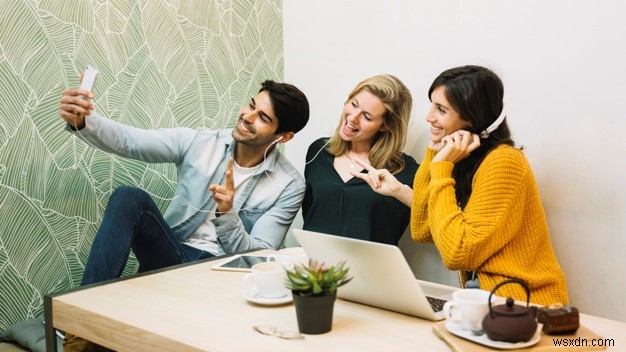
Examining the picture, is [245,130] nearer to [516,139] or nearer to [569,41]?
[516,139]

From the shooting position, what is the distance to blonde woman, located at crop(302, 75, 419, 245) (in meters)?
2.18

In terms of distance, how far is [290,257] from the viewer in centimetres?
150

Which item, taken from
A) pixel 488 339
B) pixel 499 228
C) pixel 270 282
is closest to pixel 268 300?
pixel 270 282

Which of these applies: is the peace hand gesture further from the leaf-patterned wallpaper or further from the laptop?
the laptop

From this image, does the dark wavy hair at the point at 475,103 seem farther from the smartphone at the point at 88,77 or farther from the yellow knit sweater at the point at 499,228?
the smartphone at the point at 88,77

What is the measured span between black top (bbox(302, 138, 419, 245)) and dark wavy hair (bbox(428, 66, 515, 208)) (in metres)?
0.42

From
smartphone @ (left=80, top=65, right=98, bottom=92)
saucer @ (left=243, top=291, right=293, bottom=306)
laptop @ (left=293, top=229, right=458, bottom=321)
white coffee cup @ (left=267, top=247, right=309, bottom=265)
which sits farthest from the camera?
smartphone @ (left=80, top=65, right=98, bottom=92)

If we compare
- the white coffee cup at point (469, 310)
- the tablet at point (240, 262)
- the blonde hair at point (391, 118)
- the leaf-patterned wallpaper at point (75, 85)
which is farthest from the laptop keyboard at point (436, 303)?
the leaf-patterned wallpaper at point (75, 85)

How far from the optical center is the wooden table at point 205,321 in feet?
3.23

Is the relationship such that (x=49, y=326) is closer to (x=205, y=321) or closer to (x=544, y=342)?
(x=205, y=321)

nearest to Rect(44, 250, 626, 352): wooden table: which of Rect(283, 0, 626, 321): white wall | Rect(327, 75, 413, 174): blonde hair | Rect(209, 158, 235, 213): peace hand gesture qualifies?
Rect(209, 158, 235, 213): peace hand gesture

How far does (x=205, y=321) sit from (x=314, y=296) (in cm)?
23

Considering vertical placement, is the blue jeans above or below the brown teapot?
below

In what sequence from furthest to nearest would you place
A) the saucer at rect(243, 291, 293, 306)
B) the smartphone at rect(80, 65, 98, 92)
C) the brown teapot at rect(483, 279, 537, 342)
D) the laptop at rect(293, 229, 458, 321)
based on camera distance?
the smartphone at rect(80, 65, 98, 92) → the saucer at rect(243, 291, 293, 306) → the laptop at rect(293, 229, 458, 321) → the brown teapot at rect(483, 279, 537, 342)
